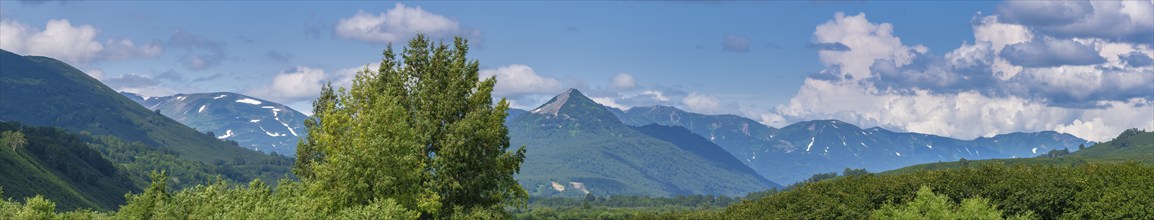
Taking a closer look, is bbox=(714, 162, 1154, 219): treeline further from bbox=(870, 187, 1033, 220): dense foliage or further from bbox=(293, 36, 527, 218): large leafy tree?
bbox=(293, 36, 527, 218): large leafy tree

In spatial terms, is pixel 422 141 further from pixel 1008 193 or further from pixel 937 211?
pixel 1008 193

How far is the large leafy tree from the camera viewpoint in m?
61.8

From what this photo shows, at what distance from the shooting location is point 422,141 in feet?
214

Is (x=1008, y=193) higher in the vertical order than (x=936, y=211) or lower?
higher

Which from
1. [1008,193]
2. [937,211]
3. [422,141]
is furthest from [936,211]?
[422,141]

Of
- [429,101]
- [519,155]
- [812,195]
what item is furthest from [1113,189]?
[429,101]

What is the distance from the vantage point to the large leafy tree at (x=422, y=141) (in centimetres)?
6178

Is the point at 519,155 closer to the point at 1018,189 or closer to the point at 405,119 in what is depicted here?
the point at 405,119

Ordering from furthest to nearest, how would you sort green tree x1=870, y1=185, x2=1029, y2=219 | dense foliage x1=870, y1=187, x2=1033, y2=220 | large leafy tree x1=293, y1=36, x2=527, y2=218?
green tree x1=870, y1=185, x2=1029, y2=219
dense foliage x1=870, y1=187, x2=1033, y2=220
large leafy tree x1=293, y1=36, x2=527, y2=218

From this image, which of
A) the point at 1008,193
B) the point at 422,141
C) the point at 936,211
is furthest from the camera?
the point at 1008,193

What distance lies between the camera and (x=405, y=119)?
65.5 metres

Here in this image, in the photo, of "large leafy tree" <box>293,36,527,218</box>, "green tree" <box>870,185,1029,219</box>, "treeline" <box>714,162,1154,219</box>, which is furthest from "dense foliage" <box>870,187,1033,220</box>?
"large leafy tree" <box>293,36,527,218</box>

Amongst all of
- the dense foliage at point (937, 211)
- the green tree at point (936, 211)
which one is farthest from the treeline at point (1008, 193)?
the green tree at point (936, 211)

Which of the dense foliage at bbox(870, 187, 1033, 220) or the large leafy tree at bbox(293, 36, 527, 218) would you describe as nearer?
the large leafy tree at bbox(293, 36, 527, 218)
